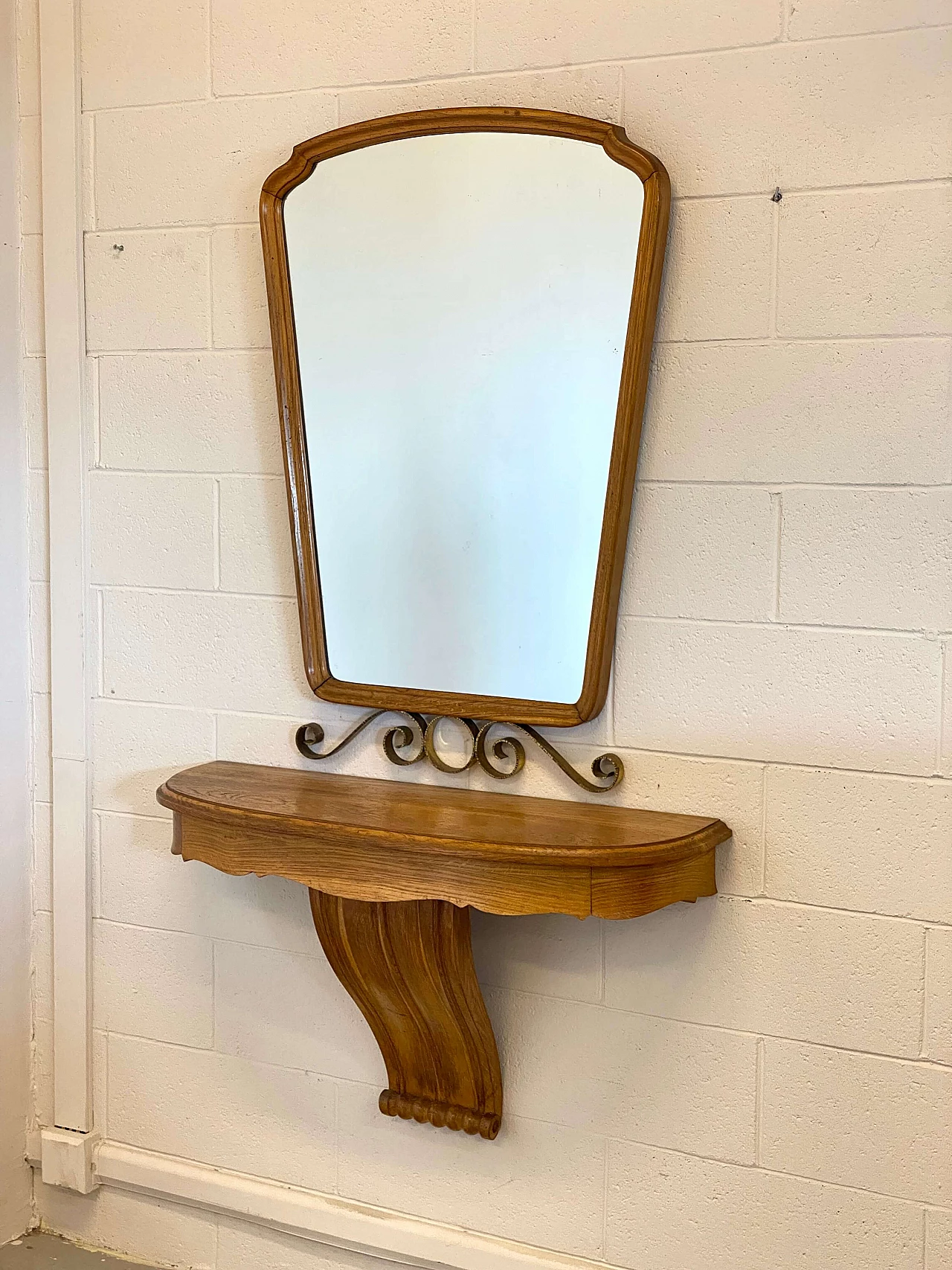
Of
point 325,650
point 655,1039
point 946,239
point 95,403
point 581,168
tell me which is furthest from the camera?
point 95,403

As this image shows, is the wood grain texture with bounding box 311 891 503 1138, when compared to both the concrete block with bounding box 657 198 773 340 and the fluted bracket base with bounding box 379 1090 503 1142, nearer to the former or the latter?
the fluted bracket base with bounding box 379 1090 503 1142

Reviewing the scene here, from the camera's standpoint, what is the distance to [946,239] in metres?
1.39

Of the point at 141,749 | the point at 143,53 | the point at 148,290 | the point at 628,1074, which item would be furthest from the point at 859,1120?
the point at 143,53

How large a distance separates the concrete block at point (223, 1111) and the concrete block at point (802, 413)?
109 centimetres

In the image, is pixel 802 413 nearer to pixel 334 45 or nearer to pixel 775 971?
pixel 775 971

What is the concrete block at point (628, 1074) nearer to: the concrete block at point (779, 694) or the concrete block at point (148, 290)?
the concrete block at point (779, 694)

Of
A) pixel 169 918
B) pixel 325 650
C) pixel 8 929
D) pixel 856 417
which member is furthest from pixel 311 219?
pixel 8 929

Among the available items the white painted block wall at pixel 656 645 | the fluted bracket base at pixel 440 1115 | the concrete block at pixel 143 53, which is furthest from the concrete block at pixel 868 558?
the concrete block at pixel 143 53

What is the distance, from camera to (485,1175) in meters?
1.71

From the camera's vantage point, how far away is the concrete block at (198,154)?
1.70 metres

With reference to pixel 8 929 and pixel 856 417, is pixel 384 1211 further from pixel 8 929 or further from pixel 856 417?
pixel 856 417

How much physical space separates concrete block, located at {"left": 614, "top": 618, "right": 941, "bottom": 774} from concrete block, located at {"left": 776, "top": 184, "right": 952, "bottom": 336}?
37 centimetres

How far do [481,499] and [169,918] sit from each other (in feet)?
2.79

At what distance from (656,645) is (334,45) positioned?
95 centimetres
